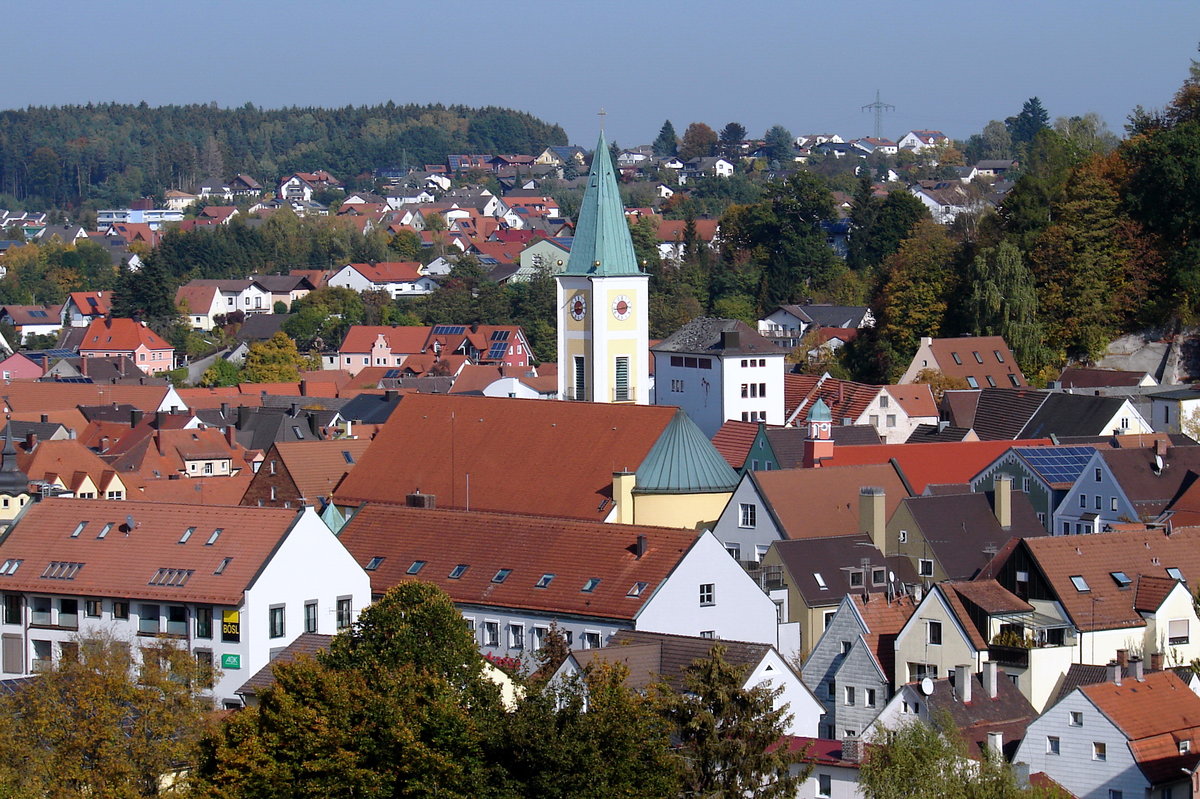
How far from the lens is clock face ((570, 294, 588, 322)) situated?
6225 cm

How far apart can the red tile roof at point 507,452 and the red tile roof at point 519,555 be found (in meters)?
4.40

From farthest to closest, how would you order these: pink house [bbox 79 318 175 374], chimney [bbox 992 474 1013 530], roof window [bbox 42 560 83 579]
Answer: pink house [bbox 79 318 175 374] < chimney [bbox 992 474 1013 530] < roof window [bbox 42 560 83 579]

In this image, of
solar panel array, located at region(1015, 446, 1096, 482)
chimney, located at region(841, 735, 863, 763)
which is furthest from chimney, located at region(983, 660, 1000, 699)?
solar panel array, located at region(1015, 446, 1096, 482)

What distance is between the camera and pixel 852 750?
3322cm

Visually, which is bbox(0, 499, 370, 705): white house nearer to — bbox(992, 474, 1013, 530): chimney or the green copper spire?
bbox(992, 474, 1013, 530): chimney

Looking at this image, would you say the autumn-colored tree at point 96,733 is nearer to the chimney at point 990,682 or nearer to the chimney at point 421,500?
the chimney at point 990,682

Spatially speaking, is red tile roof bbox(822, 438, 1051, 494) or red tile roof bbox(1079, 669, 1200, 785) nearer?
red tile roof bbox(1079, 669, 1200, 785)

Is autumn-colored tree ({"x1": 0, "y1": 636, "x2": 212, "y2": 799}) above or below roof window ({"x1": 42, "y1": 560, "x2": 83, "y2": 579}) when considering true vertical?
below

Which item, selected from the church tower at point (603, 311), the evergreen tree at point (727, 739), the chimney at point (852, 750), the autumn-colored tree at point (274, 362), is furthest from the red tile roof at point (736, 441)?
the autumn-colored tree at point (274, 362)

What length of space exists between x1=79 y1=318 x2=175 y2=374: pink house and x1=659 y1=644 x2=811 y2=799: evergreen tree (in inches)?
4054

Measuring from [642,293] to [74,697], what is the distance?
110 feet

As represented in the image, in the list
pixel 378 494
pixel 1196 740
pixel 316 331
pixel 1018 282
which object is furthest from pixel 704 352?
pixel 316 331

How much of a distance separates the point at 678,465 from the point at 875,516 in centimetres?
479

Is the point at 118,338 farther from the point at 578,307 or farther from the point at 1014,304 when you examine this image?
the point at 578,307
